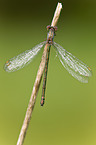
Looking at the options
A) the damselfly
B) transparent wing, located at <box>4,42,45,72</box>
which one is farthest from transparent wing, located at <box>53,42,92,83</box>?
transparent wing, located at <box>4,42,45,72</box>

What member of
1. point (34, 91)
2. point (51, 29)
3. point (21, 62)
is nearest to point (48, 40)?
point (51, 29)

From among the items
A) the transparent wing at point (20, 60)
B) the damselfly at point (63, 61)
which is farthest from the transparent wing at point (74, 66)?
the transparent wing at point (20, 60)

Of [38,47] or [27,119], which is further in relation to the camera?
[38,47]

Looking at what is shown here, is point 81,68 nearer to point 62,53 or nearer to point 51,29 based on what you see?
point 62,53

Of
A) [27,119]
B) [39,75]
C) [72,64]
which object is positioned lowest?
[27,119]

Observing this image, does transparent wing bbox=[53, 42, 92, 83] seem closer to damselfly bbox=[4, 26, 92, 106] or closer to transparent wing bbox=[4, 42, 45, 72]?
damselfly bbox=[4, 26, 92, 106]

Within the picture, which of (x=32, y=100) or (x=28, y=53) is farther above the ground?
(x=28, y=53)

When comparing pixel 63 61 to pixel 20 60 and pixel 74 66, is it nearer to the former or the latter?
pixel 74 66

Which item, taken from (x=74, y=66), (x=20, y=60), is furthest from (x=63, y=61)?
(x=20, y=60)
